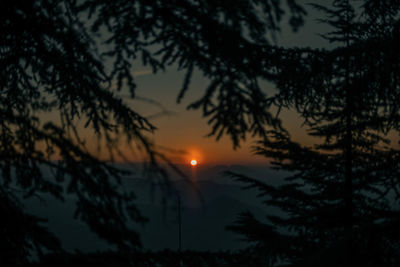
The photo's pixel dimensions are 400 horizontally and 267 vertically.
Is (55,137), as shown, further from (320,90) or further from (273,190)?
(273,190)

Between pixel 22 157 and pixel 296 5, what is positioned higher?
pixel 296 5

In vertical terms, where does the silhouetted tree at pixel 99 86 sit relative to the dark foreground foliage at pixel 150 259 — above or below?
above

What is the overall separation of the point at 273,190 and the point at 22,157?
6.37 m

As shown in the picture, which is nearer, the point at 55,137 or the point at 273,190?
the point at 55,137

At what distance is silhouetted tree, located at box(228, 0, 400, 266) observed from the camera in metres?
2.75

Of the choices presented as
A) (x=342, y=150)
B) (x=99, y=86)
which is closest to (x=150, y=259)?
(x=99, y=86)

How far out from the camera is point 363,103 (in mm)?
3945

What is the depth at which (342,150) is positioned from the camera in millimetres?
8211

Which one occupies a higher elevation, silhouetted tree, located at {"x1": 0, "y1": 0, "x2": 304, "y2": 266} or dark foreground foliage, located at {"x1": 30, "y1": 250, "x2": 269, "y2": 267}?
silhouetted tree, located at {"x1": 0, "y1": 0, "x2": 304, "y2": 266}

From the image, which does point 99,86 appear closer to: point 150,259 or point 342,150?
point 150,259

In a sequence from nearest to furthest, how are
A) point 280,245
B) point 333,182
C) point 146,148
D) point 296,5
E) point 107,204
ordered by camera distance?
point 146,148
point 107,204
point 296,5
point 280,245
point 333,182

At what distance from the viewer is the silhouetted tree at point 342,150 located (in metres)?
2.75

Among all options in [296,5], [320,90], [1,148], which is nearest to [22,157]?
[1,148]

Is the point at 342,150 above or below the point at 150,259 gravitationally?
above
